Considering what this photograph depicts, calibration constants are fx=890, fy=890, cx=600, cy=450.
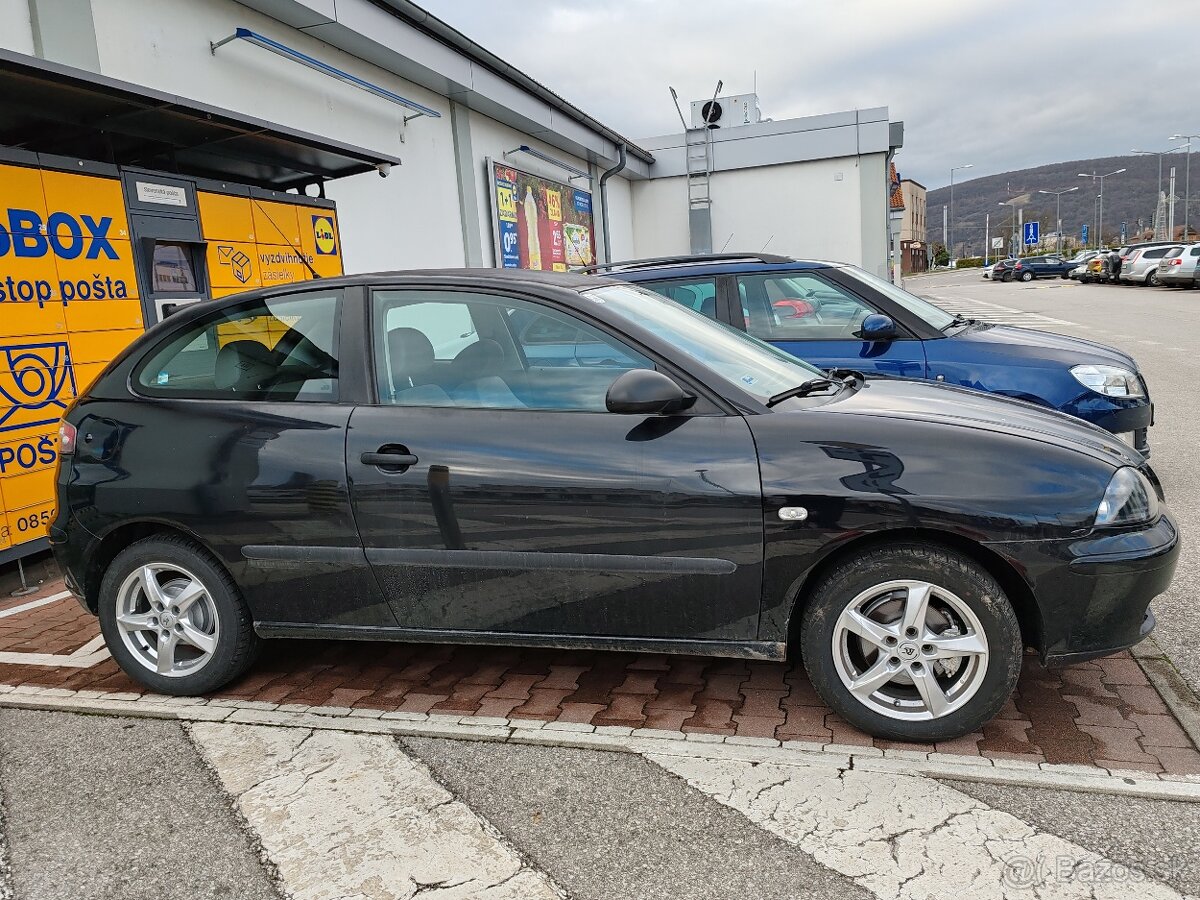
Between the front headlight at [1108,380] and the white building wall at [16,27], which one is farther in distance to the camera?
the white building wall at [16,27]

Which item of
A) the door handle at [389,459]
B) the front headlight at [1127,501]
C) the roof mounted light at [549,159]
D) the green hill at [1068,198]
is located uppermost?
the green hill at [1068,198]

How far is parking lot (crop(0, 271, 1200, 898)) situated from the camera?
7.91ft

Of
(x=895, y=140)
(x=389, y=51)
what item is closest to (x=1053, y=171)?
(x=895, y=140)

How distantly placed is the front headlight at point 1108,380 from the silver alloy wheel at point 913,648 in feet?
10.1

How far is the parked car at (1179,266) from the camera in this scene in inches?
1160

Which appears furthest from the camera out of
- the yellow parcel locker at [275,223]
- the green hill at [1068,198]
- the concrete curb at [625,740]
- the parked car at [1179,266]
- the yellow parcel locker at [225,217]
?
the green hill at [1068,198]

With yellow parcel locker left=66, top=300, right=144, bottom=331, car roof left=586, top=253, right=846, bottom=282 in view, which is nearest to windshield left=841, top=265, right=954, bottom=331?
car roof left=586, top=253, right=846, bottom=282

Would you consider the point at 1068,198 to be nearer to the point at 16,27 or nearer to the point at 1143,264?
the point at 1143,264

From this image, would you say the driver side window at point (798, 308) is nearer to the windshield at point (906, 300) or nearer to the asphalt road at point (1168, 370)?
the windshield at point (906, 300)

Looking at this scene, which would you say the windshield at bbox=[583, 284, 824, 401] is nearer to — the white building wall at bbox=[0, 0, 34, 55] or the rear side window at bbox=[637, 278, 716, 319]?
the rear side window at bbox=[637, 278, 716, 319]

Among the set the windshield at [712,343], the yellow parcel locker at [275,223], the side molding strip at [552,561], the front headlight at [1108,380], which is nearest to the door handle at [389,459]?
the side molding strip at [552,561]

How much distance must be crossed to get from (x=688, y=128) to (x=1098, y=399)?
61.0ft

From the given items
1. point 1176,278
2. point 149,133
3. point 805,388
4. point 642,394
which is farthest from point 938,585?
point 1176,278

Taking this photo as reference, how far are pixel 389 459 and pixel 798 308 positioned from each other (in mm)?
3471
